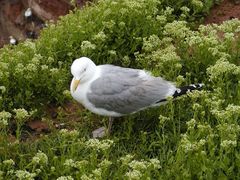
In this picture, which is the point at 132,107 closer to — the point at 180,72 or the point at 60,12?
the point at 180,72

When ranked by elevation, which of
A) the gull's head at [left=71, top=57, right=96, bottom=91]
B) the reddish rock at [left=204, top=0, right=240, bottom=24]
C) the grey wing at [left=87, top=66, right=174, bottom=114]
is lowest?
the grey wing at [left=87, top=66, right=174, bottom=114]

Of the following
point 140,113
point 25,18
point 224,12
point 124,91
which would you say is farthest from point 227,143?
point 25,18

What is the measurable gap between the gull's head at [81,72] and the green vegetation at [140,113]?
533 mm

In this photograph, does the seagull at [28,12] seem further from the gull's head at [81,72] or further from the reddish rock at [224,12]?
the gull's head at [81,72]

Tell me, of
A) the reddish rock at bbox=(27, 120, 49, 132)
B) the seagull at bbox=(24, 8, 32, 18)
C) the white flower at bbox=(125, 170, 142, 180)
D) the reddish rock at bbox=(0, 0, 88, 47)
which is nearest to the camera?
the white flower at bbox=(125, 170, 142, 180)

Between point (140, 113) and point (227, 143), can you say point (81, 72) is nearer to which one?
point (140, 113)

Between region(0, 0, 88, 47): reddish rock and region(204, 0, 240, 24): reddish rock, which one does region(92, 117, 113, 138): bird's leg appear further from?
region(0, 0, 88, 47): reddish rock

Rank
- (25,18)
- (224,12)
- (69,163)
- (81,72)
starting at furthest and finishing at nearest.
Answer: (25,18)
(224,12)
(81,72)
(69,163)

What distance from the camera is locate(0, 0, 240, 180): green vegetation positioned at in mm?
4754

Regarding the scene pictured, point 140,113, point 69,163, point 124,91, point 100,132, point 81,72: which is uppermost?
point 81,72

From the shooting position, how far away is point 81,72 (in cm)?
554

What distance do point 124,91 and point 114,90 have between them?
0.11 metres

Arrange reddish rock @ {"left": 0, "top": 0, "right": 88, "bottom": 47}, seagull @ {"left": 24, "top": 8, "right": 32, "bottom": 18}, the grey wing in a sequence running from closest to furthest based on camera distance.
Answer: the grey wing, reddish rock @ {"left": 0, "top": 0, "right": 88, "bottom": 47}, seagull @ {"left": 24, "top": 8, "right": 32, "bottom": 18}

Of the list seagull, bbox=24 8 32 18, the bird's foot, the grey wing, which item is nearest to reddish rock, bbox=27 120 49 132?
the bird's foot
